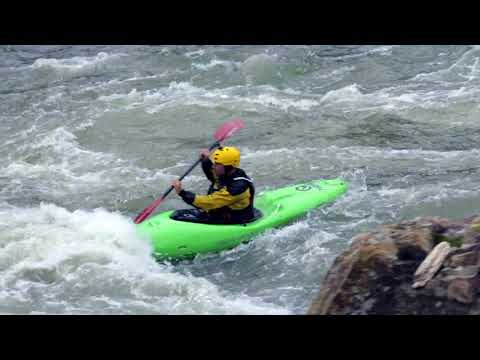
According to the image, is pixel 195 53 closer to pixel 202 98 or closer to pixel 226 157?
pixel 202 98

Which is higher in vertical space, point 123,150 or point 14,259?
point 123,150

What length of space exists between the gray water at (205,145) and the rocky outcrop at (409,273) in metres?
1.36

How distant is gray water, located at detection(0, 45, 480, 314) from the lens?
7.36m

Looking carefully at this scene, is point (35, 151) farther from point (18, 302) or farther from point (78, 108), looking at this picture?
point (18, 302)

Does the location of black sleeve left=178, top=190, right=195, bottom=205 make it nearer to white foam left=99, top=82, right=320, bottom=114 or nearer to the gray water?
the gray water

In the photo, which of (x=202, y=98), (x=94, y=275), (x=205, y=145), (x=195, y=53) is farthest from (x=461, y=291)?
(x=195, y=53)

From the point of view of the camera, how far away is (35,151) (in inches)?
447

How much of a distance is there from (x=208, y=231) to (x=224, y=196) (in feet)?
1.17

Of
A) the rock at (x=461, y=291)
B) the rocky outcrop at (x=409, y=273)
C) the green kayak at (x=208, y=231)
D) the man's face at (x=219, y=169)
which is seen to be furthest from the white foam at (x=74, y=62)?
the rock at (x=461, y=291)

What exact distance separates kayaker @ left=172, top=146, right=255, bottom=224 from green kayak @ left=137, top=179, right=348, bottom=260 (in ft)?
0.31

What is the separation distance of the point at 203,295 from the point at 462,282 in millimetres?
2714

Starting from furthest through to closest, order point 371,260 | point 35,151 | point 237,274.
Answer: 1. point 35,151
2. point 237,274
3. point 371,260

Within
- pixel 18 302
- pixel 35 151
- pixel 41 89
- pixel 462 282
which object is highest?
pixel 41 89

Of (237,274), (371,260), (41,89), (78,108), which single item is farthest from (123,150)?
(371,260)
